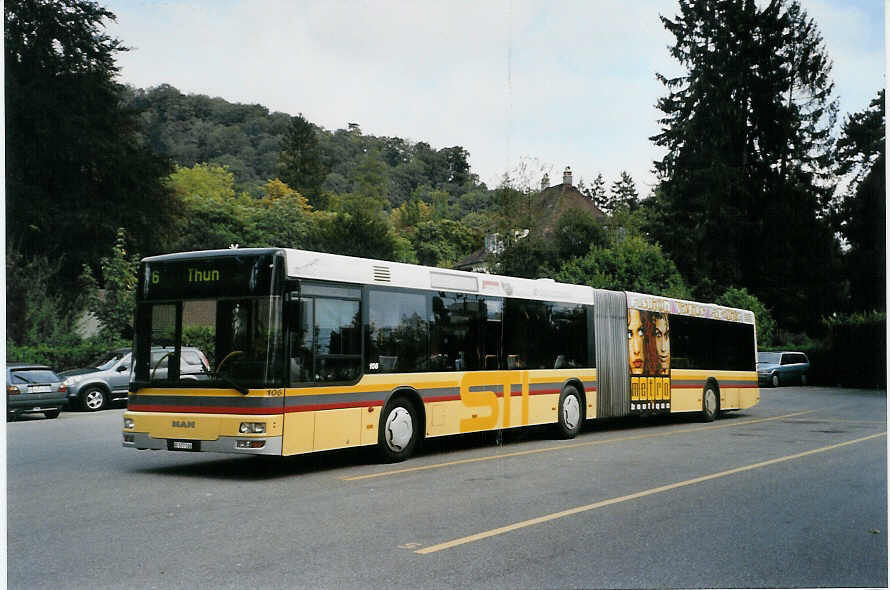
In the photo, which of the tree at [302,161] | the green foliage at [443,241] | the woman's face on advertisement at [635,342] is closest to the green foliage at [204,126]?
the tree at [302,161]

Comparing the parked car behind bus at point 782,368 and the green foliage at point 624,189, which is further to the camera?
the green foliage at point 624,189

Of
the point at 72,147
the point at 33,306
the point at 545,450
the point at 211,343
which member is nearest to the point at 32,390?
the point at 33,306

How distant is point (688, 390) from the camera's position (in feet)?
68.5

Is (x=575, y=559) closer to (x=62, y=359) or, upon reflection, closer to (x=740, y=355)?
(x=740, y=355)

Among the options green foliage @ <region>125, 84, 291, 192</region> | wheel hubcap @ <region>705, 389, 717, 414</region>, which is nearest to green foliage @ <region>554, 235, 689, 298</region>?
green foliage @ <region>125, 84, 291, 192</region>

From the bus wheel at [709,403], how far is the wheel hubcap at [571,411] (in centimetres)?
535

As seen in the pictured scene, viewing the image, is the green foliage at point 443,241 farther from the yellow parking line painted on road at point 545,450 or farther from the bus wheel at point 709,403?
the yellow parking line painted on road at point 545,450

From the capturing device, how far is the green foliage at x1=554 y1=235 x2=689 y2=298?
44.8 metres

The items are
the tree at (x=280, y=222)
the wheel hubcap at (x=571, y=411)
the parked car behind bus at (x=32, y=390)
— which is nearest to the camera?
the wheel hubcap at (x=571, y=411)

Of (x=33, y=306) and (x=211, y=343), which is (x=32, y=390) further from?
(x=211, y=343)

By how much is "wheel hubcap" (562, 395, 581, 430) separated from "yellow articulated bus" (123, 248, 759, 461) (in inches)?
1.4

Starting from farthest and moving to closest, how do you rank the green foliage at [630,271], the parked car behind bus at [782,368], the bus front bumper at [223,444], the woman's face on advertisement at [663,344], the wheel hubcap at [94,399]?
1. the green foliage at [630,271]
2. the parked car behind bus at [782,368]
3. the wheel hubcap at [94,399]
4. the woman's face on advertisement at [663,344]
5. the bus front bumper at [223,444]

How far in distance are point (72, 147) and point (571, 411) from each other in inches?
914

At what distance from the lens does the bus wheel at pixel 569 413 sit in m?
16.7
